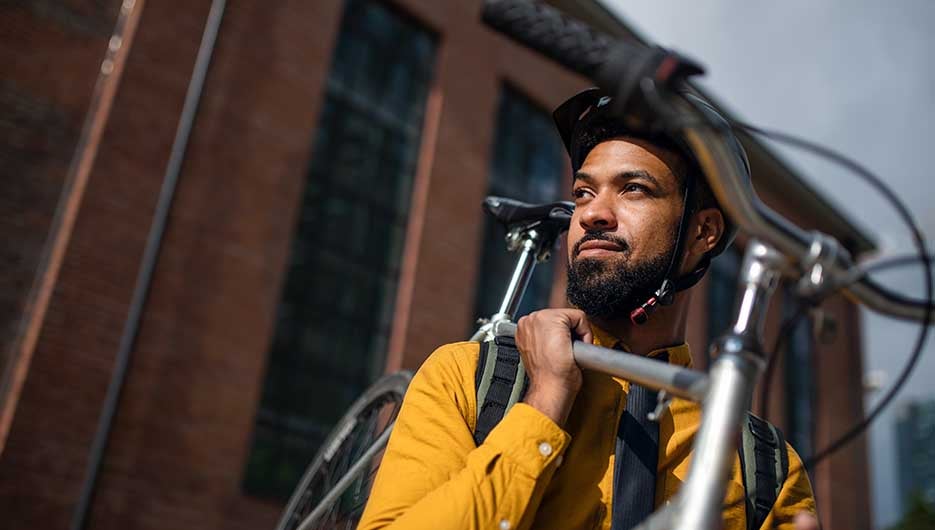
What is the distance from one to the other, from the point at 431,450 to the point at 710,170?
1016 millimetres

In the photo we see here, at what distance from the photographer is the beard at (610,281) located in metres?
2.37

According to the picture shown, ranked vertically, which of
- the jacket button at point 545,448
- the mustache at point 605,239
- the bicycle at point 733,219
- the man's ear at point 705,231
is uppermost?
the man's ear at point 705,231

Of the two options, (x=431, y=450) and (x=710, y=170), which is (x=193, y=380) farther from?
(x=710, y=170)

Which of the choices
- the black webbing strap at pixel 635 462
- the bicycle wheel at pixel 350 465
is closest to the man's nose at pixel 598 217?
the black webbing strap at pixel 635 462

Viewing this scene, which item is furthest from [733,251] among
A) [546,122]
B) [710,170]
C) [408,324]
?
[710,170]

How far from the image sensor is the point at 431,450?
78.6 inches

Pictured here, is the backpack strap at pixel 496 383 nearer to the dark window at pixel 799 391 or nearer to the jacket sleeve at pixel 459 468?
the jacket sleeve at pixel 459 468

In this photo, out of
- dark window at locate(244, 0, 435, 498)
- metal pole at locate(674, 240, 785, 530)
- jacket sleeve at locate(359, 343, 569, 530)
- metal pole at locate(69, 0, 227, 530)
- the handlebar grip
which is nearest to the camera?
metal pole at locate(674, 240, 785, 530)

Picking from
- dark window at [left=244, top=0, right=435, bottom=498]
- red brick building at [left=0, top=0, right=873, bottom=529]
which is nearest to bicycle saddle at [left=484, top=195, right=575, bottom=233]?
red brick building at [left=0, top=0, right=873, bottom=529]

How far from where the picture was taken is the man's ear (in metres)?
2.67

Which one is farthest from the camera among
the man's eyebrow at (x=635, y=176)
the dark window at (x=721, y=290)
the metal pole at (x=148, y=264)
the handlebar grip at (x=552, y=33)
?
the dark window at (x=721, y=290)

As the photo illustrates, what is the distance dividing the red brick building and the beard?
21.4 ft

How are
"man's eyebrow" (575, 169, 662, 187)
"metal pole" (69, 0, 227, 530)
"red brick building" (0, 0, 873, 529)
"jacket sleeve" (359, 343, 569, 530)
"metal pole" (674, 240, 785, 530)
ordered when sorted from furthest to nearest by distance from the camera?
1. "red brick building" (0, 0, 873, 529)
2. "metal pole" (69, 0, 227, 530)
3. "man's eyebrow" (575, 169, 662, 187)
4. "jacket sleeve" (359, 343, 569, 530)
5. "metal pole" (674, 240, 785, 530)

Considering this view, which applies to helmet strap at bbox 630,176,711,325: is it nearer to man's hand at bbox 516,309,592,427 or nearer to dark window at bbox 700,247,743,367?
man's hand at bbox 516,309,592,427
